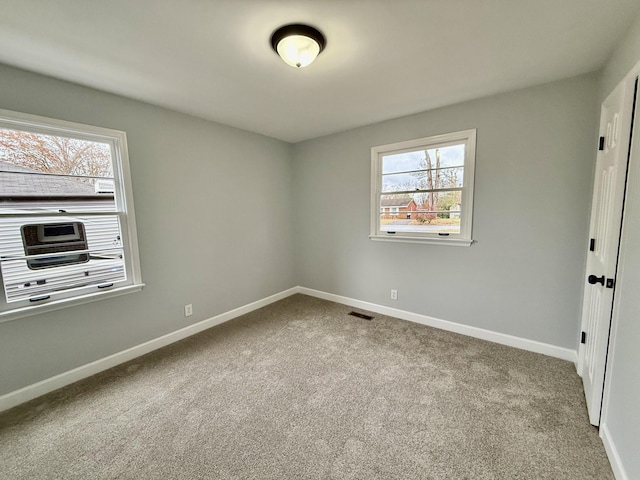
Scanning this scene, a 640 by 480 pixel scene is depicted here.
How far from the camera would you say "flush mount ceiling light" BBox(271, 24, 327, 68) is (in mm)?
1505

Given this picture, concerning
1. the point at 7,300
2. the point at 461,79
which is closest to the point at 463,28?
the point at 461,79

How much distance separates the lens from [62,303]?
6.67 ft

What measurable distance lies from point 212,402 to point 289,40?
2.53 meters

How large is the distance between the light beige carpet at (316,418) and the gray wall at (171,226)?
34cm

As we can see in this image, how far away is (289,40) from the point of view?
5.04 ft

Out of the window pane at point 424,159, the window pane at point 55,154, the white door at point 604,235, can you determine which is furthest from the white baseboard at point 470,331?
the window pane at point 55,154

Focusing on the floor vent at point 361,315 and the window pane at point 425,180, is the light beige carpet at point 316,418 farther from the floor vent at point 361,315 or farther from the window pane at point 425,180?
the window pane at point 425,180

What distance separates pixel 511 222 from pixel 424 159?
1119 mm

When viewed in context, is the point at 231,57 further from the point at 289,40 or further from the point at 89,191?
the point at 89,191

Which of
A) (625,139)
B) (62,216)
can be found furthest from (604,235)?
(62,216)

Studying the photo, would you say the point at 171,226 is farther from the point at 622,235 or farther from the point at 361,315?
→ the point at 622,235

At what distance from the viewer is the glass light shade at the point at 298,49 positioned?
1.54 m

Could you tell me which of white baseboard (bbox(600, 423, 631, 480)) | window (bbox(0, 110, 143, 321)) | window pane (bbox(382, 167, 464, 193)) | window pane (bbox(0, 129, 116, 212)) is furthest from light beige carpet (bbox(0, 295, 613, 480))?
window pane (bbox(382, 167, 464, 193))

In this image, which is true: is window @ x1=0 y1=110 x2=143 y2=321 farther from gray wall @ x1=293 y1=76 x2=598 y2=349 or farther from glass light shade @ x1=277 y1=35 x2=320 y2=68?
gray wall @ x1=293 y1=76 x2=598 y2=349
